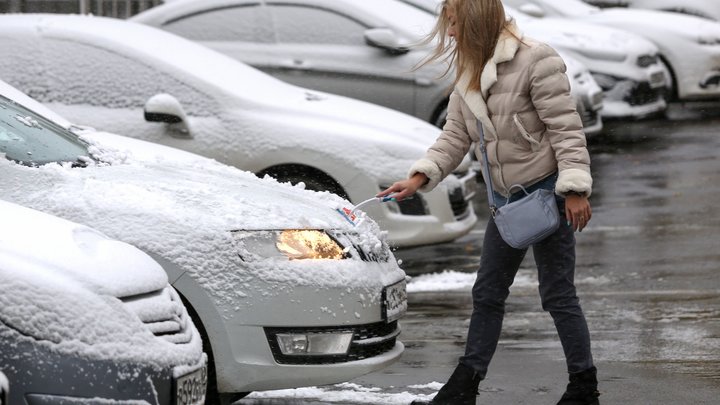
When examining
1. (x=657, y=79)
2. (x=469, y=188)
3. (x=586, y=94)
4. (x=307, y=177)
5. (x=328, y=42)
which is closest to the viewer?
(x=307, y=177)

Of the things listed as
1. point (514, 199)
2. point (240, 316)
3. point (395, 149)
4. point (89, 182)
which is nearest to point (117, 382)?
point (240, 316)

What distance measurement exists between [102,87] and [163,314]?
4762 mm

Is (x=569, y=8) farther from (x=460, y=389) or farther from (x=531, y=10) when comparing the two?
(x=460, y=389)

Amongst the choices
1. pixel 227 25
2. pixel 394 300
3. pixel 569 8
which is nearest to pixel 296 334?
pixel 394 300

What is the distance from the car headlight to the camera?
5250 mm

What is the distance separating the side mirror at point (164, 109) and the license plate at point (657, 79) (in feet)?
25.0

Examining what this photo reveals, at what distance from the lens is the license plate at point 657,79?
1488 cm

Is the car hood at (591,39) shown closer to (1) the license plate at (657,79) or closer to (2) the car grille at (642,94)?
(1) the license plate at (657,79)

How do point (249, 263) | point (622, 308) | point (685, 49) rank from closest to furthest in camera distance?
point (249, 263) → point (622, 308) → point (685, 49)

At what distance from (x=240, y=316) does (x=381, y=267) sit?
685 mm

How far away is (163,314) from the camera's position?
4.28 metres

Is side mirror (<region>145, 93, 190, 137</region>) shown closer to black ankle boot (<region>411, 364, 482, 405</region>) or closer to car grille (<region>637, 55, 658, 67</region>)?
black ankle boot (<region>411, 364, 482, 405</region>)

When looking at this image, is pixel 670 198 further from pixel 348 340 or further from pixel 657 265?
pixel 348 340

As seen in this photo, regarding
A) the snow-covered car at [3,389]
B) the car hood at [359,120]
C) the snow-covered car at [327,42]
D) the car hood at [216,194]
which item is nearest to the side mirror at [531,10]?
the snow-covered car at [327,42]
